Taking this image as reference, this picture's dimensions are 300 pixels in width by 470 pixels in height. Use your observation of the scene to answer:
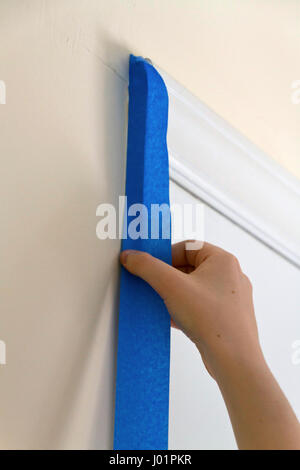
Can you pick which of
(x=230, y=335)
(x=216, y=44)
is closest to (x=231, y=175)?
(x=216, y=44)

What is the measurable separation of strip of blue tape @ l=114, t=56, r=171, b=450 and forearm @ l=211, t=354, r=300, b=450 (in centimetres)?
7

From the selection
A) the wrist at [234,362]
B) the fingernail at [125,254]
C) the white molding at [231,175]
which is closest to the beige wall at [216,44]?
the white molding at [231,175]

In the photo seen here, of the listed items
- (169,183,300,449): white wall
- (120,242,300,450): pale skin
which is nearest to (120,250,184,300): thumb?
(120,242,300,450): pale skin

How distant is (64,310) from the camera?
1.53 ft

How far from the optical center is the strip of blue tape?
0.48 meters

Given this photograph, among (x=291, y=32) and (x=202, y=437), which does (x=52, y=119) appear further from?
(x=291, y=32)

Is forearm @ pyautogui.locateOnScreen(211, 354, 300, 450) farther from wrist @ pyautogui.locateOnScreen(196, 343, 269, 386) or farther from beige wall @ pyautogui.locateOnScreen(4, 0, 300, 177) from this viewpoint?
beige wall @ pyautogui.locateOnScreen(4, 0, 300, 177)

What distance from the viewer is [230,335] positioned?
1.49 feet

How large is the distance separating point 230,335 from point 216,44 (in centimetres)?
38

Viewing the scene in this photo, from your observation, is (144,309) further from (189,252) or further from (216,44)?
(216,44)

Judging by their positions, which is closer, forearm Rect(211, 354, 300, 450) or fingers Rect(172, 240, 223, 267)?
forearm Rect(211, 354, 300, 450)

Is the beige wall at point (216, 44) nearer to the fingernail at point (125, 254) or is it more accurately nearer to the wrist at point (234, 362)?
the fingernail at point (125, 254)

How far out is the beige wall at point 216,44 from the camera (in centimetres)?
53

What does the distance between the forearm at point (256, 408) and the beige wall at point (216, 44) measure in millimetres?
305
